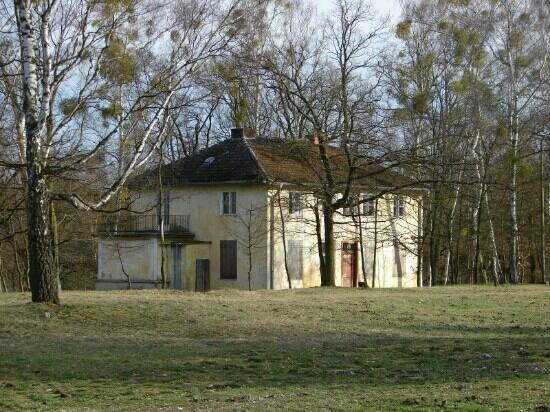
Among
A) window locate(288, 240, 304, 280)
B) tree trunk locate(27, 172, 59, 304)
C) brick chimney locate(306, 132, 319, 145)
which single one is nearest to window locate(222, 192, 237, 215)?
window locate(288, 240, 304, 280)

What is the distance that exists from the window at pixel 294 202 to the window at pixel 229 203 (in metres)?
2.71

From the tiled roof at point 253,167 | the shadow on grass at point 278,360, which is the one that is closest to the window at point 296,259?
the tiled roof at point 253,167

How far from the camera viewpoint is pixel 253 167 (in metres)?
44.1

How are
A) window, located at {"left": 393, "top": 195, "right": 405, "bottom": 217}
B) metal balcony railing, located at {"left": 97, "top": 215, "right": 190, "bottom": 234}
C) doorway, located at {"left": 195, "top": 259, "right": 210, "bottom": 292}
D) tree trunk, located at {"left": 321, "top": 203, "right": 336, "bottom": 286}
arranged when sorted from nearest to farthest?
1. tree trunk, located at {"left": 321, "top": 203, "right": 336, "bottom": 286}
2. doorway, located at {"left": 195, "top": 259, "right": 210, "bottom": 292}
3. metal balcony railing, located at {"left": 97, "top": 215, "right": 190, "bottom": 234}
4. window, located at {"left": 393, "top": 195, "right": 405, "bottom": 217}

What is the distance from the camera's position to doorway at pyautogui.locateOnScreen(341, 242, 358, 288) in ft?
157

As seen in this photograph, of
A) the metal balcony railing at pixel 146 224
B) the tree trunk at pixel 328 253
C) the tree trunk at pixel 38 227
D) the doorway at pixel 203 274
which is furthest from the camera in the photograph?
the metal balcony railing at pixel 146 224

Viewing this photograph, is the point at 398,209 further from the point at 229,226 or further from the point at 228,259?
the point at 228,259

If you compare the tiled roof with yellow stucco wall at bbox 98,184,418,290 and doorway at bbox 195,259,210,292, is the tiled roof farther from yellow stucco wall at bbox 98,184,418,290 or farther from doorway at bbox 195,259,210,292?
doorway at bbox 195,259,210,292

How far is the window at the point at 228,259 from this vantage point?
4503 centimetres

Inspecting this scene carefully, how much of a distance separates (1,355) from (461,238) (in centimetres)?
3950

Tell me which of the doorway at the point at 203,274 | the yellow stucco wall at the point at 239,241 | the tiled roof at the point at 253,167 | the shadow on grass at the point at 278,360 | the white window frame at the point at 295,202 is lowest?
the shadow on grass at the point at 278,360

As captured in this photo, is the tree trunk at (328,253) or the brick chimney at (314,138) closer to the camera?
the brick chimney at (314,138)

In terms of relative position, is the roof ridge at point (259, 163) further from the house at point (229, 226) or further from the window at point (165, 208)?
the window at point (165, 208)

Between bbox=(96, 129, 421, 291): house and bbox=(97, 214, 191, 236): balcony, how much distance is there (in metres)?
0.05
